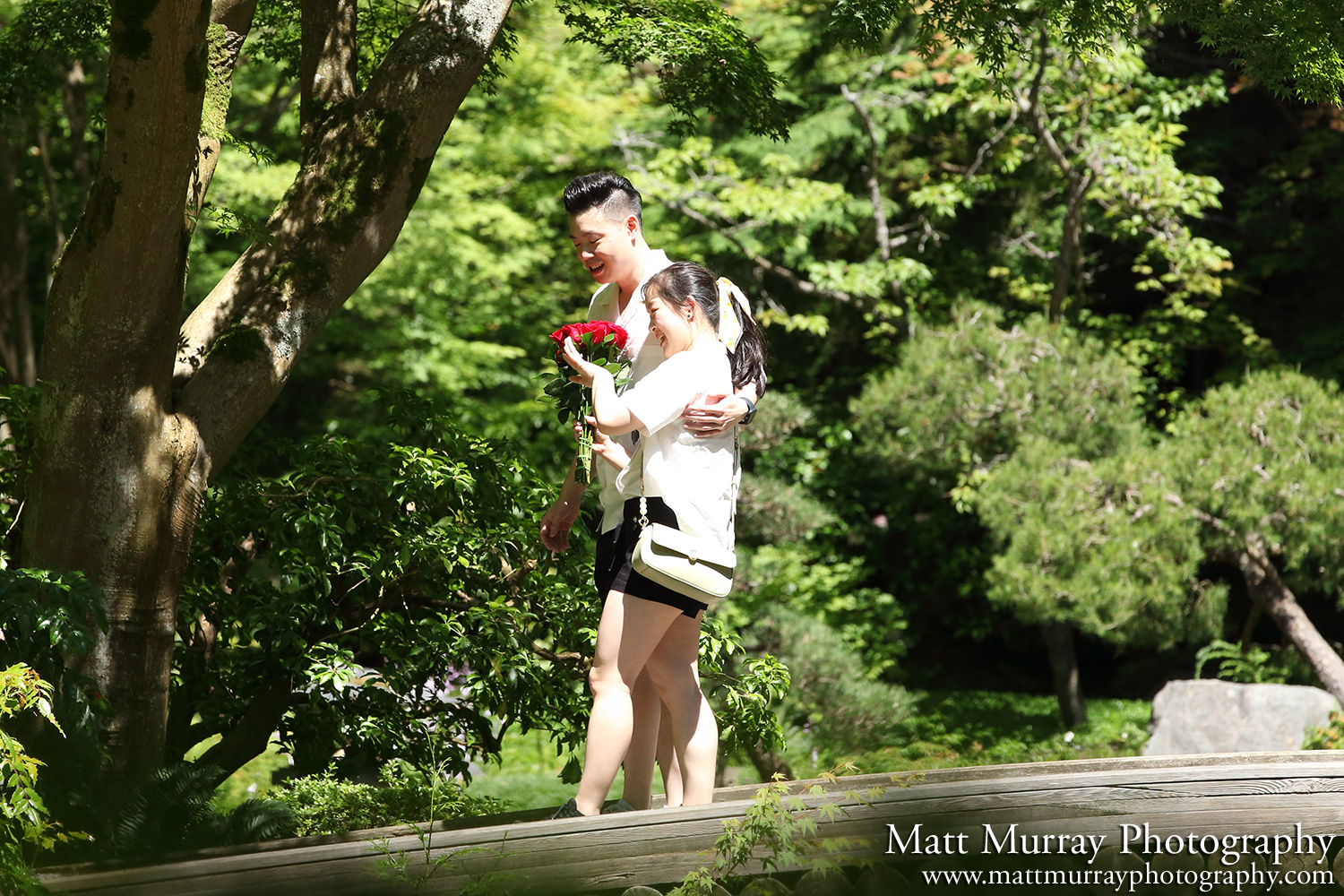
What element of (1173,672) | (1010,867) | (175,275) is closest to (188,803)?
(175,275)

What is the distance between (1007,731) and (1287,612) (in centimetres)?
257

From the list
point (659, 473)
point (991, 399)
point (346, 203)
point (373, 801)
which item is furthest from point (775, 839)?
point (991, 399)

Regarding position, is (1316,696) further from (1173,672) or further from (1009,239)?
(1009,239)

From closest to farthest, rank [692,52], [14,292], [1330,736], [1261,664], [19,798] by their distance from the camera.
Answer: [19,798] < [692,52] < [1330,736] < [1261,664] < [14,292]

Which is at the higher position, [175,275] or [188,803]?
[175,275]

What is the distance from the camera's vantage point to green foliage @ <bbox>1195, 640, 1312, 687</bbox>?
29.0 feet

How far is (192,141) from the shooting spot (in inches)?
123

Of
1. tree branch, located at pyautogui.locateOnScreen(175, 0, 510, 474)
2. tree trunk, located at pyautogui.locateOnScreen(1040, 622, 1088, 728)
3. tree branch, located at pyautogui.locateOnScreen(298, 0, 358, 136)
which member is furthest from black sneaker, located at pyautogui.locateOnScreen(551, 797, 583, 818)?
tree trunk, located at pyautogui.locateOnScreen(1040, 622, 1088, 728)

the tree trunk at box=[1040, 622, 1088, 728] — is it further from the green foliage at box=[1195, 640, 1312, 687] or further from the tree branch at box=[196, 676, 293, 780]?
the tree branch at box=[196, 676, 293, 780]

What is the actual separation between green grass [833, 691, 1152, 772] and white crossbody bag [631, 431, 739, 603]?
5.16 meters

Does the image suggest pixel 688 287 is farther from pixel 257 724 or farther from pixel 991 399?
pixel 991 399

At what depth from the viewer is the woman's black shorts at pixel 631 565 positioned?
9.08ft

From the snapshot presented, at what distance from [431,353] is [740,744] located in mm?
8218

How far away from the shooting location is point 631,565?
2816 millimetres
